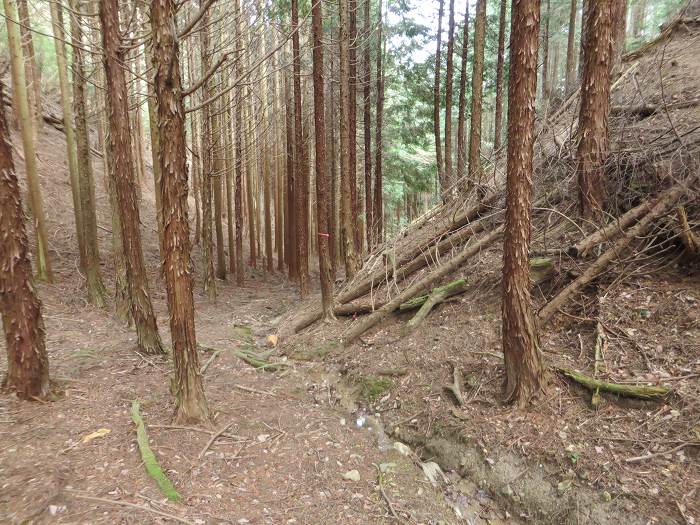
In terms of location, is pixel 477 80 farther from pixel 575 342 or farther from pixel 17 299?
pixel 17 299

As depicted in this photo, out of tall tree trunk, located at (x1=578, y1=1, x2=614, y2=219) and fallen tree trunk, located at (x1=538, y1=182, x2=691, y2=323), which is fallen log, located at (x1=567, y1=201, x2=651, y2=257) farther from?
tall tree trunk, located at (x1=578, y1=1, x2=614, y2=219)

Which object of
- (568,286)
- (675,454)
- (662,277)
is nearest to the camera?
(675,454)

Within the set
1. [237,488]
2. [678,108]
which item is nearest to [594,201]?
[678,108]

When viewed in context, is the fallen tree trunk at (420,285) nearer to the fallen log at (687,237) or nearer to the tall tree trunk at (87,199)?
the fallen log at (687,237)

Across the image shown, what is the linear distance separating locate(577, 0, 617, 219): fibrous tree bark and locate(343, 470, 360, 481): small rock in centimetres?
468

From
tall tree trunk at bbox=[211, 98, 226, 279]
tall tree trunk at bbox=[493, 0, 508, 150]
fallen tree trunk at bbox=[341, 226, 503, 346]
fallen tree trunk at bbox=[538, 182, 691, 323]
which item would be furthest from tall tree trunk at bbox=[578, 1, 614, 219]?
tall tree trunk at bbox=[211, 98, 226, 279]

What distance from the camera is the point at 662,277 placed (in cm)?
510

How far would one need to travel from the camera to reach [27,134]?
8742 millimetres

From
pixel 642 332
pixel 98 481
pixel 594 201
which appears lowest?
pixel 98 481

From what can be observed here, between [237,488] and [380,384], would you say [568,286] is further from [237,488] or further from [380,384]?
[237,488]

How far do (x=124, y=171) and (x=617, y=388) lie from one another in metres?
7.07

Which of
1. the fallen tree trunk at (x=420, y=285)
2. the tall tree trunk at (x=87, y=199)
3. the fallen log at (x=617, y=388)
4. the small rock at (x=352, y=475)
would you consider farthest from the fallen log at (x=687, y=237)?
the tall tree trunk at (x=87, y=199)

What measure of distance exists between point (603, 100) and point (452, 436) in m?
4.96

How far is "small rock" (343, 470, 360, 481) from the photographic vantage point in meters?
4.30
